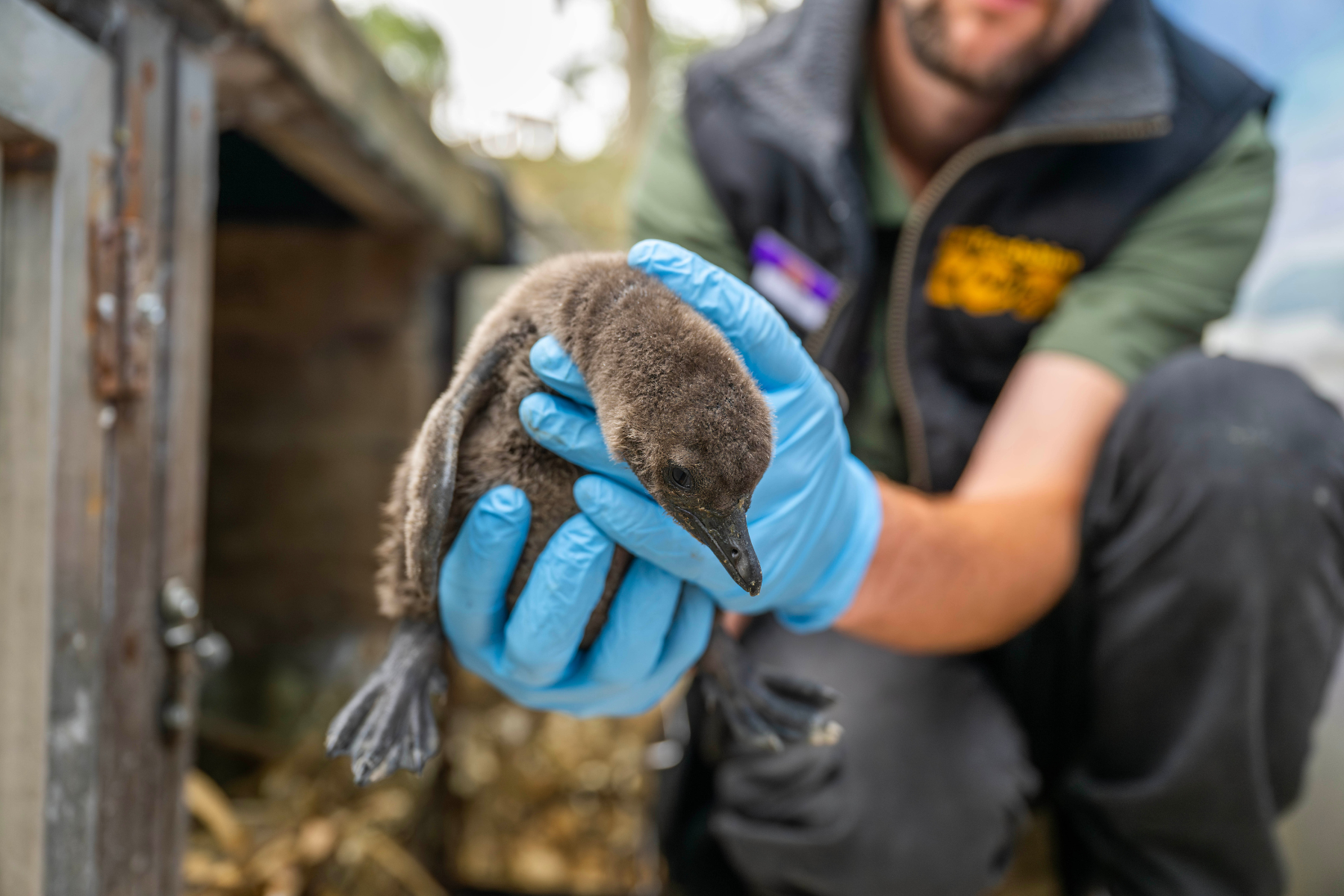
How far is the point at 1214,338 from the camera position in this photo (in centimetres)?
369

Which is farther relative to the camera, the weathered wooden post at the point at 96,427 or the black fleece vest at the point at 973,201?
the black fleece vest at the point at 973,201

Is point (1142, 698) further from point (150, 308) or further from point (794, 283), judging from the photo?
point (150, 308)

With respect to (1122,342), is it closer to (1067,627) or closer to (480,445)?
(1067,627)

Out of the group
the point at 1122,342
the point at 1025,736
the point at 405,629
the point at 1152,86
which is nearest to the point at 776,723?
the point at 405,629

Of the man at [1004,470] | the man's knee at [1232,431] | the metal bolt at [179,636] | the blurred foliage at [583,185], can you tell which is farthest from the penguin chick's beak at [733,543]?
the blurred foliage at [583,185]

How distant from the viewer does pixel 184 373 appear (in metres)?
1.63

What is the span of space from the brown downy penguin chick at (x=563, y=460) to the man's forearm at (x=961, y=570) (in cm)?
38

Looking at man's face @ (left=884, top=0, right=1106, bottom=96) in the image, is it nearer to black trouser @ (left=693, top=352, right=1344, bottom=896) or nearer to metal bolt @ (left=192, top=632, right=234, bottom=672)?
black trouser @ (left=693, top=352, right=1344, bottom=896)

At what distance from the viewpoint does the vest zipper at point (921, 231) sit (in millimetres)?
2143

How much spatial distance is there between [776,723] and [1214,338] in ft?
10.5

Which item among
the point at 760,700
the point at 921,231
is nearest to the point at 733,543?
the point at 760,700

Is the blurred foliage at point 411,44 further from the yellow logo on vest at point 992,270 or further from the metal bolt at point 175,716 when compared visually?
the metal bolt at point 175,716

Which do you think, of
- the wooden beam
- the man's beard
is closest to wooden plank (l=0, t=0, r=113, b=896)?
the wooden beam

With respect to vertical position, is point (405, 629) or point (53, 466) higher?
point (53, 466)
